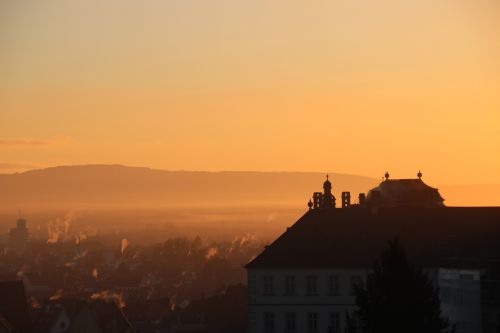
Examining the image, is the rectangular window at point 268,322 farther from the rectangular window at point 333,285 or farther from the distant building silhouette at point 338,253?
the rectangular window at point 333,285

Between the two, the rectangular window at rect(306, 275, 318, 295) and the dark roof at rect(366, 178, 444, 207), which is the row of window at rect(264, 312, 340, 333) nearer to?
the rectangular window at rect(306, 275, 318, 295)

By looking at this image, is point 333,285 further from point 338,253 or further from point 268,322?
point 268,322

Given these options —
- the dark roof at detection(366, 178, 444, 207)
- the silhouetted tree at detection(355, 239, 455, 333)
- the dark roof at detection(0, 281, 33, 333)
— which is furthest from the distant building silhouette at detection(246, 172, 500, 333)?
the silhouetted tree at detection(355, 239, 455, 333)

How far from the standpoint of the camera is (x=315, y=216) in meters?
107

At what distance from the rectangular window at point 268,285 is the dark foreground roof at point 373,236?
0.79 m

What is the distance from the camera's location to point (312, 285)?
10256cm

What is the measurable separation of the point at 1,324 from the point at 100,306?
20.1 metres

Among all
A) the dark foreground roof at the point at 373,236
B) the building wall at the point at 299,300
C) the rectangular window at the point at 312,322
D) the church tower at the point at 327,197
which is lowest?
the rectangular window at the point at 312,322

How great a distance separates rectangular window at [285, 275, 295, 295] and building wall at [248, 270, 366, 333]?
0.15 m

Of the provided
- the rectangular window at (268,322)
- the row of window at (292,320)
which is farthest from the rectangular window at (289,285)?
the rectangular window at (268,322)

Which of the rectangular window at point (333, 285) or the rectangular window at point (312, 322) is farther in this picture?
the rectangular window at point (333, 285)

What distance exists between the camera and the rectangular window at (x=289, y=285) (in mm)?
102562

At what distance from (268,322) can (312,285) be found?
3.93m

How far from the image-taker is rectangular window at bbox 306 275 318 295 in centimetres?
10238
